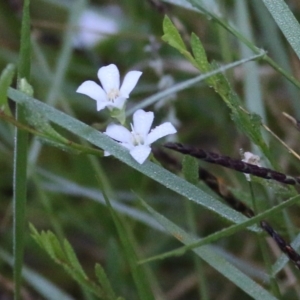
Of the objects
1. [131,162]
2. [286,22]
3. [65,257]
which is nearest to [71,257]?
[65,257]

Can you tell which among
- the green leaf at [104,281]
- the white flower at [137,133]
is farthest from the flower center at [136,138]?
the green leaf at [104,281]

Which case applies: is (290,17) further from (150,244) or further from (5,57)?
(5,57)

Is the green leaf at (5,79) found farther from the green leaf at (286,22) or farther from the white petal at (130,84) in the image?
the green leaf at (286,22)

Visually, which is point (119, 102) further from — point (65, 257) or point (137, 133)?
point (65, 257)

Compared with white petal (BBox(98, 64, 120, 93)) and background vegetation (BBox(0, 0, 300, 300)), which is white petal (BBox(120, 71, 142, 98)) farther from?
background vegetation (BBox(0, 0, 300, 300))

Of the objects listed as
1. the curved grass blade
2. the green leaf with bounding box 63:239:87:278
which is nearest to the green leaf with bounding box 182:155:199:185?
the curved grass blade

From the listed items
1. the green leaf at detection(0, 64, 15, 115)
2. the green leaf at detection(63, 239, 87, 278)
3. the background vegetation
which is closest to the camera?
the green leaf at detection(0, 64, 15, 115)
